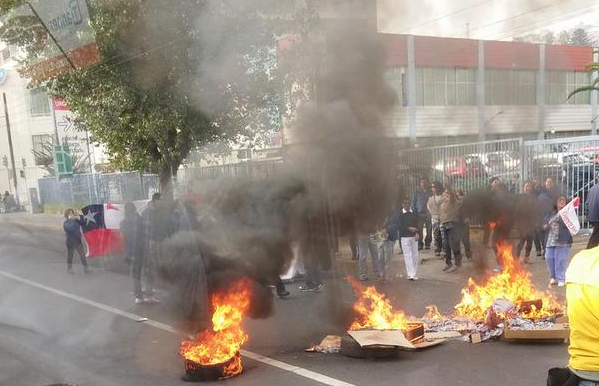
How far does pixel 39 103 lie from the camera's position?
13.6m

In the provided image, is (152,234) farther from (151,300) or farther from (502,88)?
(502,88)

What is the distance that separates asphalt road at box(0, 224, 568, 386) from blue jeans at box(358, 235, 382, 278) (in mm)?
372

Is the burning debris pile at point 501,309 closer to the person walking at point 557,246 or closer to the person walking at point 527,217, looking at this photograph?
the person walking at point 527,217

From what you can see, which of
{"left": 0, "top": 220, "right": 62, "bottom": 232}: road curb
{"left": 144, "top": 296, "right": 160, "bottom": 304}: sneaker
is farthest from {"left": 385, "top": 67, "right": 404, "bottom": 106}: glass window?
{"left": 0, "top": 220, "right": 62, "bottom": 232}: road curb

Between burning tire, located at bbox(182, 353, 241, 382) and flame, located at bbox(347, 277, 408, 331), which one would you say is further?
flame, located at bbox(347, 277, 408, 331)

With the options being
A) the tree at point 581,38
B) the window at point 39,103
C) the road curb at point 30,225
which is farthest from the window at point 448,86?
the road curb at point 30,225

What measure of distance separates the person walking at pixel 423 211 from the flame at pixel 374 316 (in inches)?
71.6

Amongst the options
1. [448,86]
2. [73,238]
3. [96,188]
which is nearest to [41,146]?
[96,188]

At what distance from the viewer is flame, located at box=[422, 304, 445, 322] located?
5289 mm

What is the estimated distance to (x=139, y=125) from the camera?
809 centimetres

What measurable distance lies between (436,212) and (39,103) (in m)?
10.8

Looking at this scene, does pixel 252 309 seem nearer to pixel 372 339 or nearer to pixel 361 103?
pixel 372 339

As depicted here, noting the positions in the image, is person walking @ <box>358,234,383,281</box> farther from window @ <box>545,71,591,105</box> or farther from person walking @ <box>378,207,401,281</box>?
window @ <box>545,71,591,105</box>

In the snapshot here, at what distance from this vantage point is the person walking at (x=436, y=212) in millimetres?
7231
